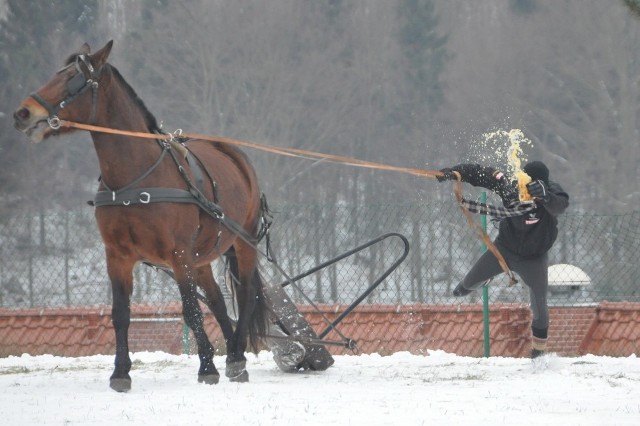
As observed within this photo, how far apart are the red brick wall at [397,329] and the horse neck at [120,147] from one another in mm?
3781

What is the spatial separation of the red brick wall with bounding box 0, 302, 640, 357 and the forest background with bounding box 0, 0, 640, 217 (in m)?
15.2

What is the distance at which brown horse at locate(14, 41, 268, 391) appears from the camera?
7.94 metres

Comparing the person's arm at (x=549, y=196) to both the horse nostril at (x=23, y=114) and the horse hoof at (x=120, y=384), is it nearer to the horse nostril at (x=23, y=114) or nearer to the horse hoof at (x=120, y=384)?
the horse hoof at (x=120, y=384)

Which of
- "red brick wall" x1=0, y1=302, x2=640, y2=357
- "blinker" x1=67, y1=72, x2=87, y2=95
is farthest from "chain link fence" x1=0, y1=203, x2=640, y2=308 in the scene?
"blinker" x1=67, y1=72, x2=87, y2=95

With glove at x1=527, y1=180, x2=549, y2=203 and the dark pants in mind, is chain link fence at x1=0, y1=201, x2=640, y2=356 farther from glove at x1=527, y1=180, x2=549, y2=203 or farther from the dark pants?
glove at x1=527, y1=180, x2=549, y2=203

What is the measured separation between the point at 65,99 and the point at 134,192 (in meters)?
0.74

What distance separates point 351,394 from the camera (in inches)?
307

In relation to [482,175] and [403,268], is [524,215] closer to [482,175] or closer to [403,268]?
[482,175]

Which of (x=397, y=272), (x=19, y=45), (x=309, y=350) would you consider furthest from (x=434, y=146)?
(x=309, y=350)

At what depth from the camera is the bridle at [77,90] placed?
7.78m

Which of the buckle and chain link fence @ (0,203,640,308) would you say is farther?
chain link fence @ (0,203,640,308)

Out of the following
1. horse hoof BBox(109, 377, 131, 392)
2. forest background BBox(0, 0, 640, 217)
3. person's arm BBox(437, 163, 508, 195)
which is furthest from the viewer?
forest background BBox(0, 0, 640, 217)

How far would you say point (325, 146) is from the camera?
→ 3672 cm

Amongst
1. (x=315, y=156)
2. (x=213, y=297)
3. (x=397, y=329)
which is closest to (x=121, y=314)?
(x=213, y=297)
